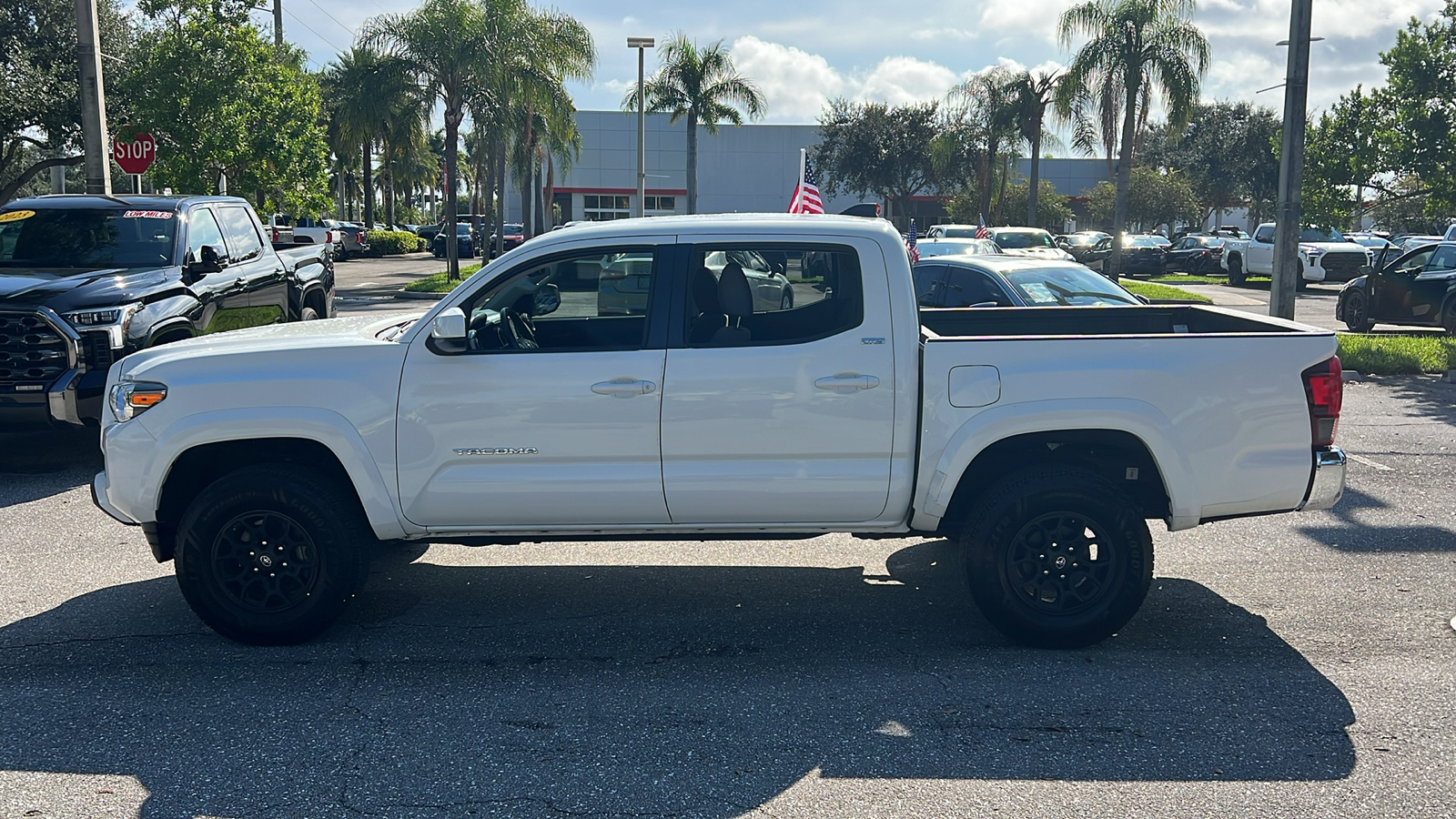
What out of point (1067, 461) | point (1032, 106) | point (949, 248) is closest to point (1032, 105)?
A: point (1032, 106)

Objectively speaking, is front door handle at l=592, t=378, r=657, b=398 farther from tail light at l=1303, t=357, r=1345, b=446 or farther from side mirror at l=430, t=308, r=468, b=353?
tail light at l=1303, t=357, r=1345, b=446

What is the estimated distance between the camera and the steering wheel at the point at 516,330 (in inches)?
208

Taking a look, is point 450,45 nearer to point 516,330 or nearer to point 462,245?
point 462,245

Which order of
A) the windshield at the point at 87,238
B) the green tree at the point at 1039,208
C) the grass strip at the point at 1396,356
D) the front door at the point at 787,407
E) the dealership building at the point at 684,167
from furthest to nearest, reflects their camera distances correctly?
the dealership building at the point at 684,167 → the green tree at the point at 1039,208 → the grass strip at the point at 1396,356 → the windshield at the point at 87,238 → the front door at the point at 787,407

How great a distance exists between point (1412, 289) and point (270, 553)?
18.2m

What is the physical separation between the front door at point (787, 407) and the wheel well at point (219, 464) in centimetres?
154

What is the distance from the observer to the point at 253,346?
5328 mm

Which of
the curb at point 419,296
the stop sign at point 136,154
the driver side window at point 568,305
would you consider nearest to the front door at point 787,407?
the driver side window at point 568,305

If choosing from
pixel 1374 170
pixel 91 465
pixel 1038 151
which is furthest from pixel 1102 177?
pixel 91 465

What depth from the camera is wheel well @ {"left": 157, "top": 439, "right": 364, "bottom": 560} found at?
207 inches

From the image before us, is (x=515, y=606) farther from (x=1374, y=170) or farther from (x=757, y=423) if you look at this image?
(x=1374, y=170)

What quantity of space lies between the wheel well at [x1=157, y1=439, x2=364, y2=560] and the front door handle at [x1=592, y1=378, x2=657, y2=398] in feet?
3.96

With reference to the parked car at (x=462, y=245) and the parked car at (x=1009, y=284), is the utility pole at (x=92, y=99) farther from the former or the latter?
the parked car at (x=462, y=245)

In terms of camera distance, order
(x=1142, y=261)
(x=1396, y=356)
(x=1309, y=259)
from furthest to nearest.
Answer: (x=1142, y=261), (x=1309, y=259), (x=1396, y=356)
